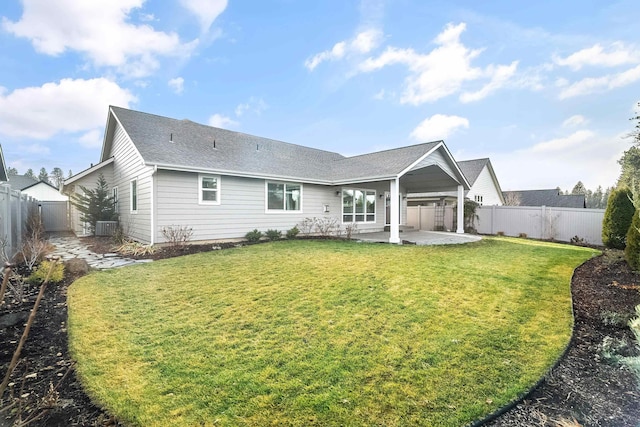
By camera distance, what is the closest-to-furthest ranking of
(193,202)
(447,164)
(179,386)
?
(179,386) → (193,202) → (447,164)

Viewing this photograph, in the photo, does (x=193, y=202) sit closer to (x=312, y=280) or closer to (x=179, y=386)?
(x=312, y=280)

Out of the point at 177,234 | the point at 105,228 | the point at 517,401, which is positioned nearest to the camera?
the point at 517,401

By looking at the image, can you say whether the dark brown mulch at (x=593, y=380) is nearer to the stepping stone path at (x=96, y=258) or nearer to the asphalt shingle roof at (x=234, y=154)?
the asphalt shingle roof at (x=234, y=154)

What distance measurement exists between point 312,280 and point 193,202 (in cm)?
636

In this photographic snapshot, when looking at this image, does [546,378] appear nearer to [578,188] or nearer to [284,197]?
[284,197]

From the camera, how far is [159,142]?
11102 mm

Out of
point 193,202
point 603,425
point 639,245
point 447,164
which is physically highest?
point 447,164

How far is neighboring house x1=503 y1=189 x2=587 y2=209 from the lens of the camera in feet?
88.3

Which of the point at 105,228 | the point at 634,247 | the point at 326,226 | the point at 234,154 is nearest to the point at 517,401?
the point at 634,247

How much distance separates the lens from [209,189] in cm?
1096

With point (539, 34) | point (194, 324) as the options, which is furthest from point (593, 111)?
point (194, 324)

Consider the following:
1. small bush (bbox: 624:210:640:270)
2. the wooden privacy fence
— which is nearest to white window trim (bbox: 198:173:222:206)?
small bush (bbox: 624:210:640:270)

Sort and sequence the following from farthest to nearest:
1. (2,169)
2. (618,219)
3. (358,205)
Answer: (358,205) < (2,169) < (618,219)

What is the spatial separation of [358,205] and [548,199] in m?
22.7
